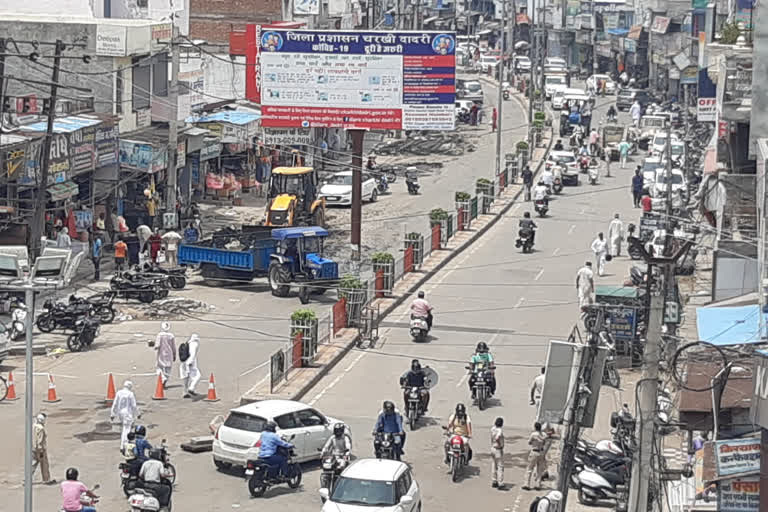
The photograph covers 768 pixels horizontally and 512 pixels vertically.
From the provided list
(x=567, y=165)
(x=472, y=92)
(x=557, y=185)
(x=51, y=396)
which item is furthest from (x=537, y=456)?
(x=472, y=92)

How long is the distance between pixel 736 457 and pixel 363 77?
26813 mm

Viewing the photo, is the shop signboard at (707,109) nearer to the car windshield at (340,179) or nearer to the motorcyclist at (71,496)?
the car windshield at (340,179)

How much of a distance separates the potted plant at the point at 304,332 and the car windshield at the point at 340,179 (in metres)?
25.2

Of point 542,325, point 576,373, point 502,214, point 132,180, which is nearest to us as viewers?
point 576,373

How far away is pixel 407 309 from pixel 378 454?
13981 mm

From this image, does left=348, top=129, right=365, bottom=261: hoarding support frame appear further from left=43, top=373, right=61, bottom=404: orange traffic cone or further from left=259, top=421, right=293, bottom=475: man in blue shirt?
left=259, top=421, right=293, bottom=475: man in blue shirt

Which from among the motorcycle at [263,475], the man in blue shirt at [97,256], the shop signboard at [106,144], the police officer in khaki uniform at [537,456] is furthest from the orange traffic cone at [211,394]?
the shop signboard at [106,144]

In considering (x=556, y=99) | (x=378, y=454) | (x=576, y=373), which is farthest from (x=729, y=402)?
(x=556, y=99)

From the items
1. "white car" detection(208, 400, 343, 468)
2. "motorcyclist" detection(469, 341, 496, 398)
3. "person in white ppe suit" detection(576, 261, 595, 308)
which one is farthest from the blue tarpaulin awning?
"person in white ppe suit" detection(576, 261, 595, 308)

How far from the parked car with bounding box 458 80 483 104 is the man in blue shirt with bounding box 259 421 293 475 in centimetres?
6465

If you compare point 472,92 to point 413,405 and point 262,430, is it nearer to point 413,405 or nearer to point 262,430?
point 413,405

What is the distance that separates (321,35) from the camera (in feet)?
151

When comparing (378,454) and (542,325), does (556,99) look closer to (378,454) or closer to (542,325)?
(542,325)

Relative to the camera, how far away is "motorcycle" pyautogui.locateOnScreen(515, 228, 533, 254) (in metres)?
47.7
